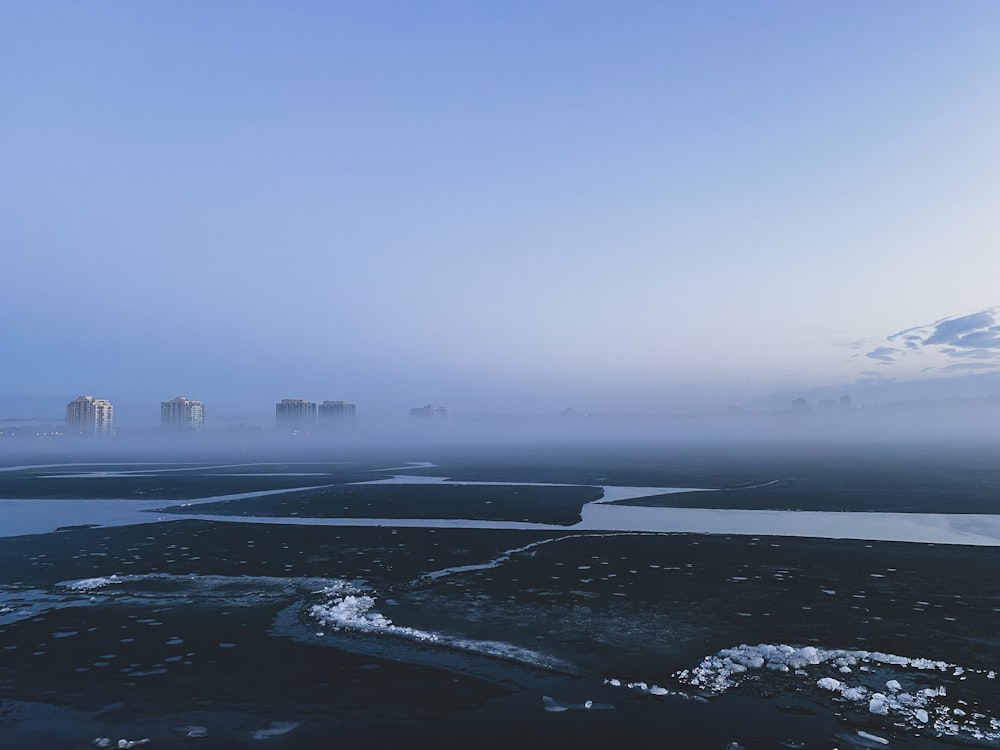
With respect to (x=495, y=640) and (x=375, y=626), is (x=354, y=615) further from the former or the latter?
(x=495, y=640)

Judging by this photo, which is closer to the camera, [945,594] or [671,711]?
[671,711]

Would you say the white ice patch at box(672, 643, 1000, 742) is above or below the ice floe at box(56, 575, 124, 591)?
above

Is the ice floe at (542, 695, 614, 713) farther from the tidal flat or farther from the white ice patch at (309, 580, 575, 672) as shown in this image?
the white ice patch at (309, 580, 575, 672)

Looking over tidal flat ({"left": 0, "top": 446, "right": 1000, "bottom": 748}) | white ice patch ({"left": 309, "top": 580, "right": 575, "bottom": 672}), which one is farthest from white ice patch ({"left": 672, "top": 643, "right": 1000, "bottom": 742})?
white ice patch ({"left": 309, "top": 580, "right": 575, "bottom": 672})

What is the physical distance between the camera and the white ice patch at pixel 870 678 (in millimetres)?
10095

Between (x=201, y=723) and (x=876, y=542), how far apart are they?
2546 cm

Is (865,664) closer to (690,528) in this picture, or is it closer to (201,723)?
(201,723)

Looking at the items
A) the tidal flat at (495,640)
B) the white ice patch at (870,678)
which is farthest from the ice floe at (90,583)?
the white ice patch at (870,678)

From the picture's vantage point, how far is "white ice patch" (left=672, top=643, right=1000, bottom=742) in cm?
1010

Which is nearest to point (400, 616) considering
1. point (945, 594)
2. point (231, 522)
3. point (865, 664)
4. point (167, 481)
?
point (865, 664)

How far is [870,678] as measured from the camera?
1190cm

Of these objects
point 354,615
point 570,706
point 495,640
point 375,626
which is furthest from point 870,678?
point 354,615

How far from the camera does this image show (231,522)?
112 feet

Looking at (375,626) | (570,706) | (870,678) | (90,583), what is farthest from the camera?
(90,583)
